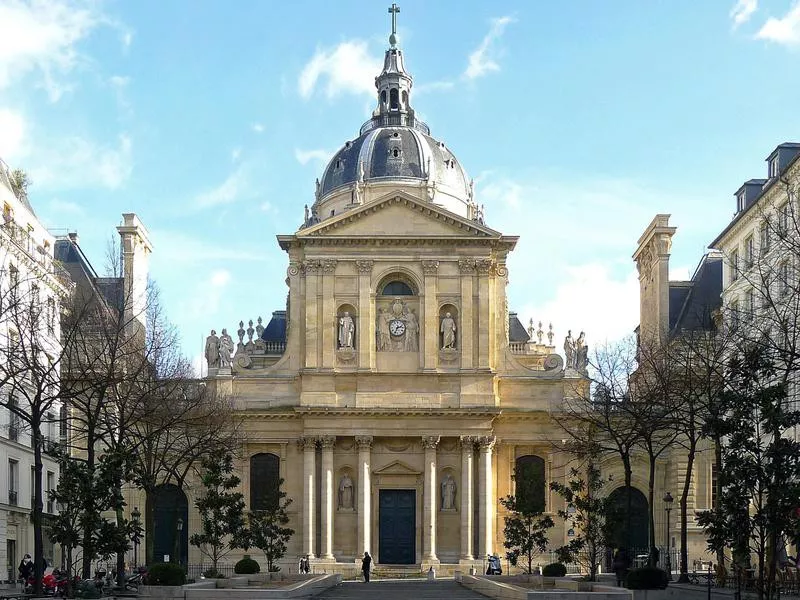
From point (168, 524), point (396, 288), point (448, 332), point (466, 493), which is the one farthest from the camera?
point (168, 524)

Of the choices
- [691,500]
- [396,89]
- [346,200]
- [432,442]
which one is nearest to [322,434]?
[432,442]

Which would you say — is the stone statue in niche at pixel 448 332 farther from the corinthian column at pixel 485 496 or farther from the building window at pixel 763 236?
the building window at pixel 763 236

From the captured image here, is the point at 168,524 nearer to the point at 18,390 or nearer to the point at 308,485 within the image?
the point at 308,485

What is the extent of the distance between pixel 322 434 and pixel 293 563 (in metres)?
7.32

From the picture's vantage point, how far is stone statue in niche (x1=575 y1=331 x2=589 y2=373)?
73.7m

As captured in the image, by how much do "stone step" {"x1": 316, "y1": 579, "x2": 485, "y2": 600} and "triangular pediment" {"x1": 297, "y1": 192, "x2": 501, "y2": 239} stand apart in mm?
19832

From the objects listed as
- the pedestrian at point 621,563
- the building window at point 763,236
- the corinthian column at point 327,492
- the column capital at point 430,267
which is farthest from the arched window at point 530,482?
the building window at point 763,236

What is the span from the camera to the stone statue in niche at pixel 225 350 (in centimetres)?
7425

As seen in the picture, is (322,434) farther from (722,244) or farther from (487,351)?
(722,244)

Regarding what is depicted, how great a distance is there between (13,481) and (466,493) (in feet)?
80.8

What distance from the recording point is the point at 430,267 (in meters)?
72.9

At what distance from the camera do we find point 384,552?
73.2 meters

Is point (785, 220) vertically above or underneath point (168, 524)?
above

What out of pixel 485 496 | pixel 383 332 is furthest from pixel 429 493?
pixel 383 332
